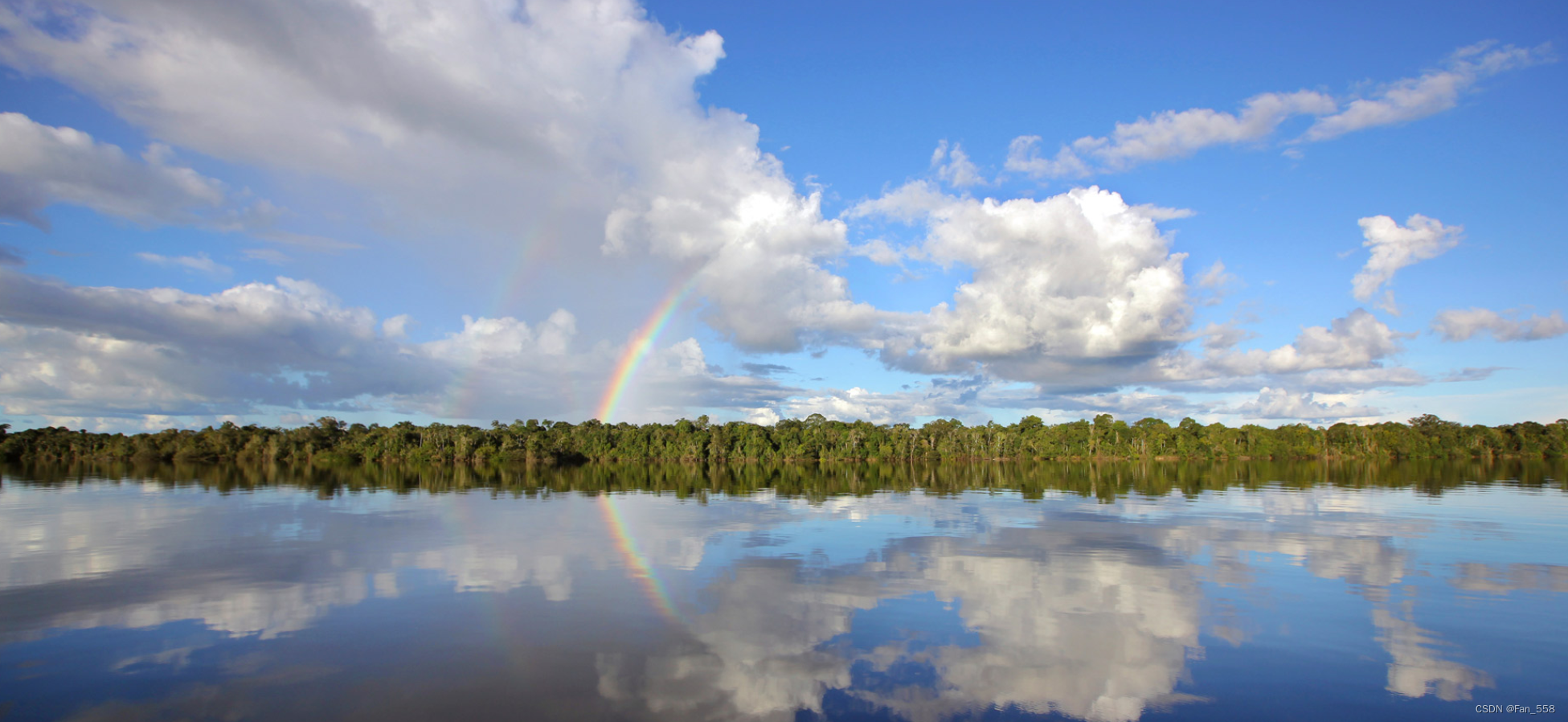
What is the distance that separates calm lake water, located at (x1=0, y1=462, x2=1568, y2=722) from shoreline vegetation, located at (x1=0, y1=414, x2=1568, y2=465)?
134495 mm

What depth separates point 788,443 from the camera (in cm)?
17788

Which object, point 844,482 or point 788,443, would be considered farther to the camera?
point 788,443

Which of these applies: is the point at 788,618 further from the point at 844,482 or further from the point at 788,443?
the point at 788,443

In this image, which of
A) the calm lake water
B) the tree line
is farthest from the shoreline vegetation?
the calm lake water

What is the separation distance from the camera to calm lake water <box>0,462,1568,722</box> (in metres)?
13.1

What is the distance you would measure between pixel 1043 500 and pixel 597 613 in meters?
43.5

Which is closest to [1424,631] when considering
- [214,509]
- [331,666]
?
[331,666]

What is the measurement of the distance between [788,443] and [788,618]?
15999 centimetres

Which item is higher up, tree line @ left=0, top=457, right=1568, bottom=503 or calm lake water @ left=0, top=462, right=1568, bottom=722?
calm lake water @ left=0, top=462, right=1568, bottom=722

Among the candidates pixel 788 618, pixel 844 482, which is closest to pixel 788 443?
pixel 844 482

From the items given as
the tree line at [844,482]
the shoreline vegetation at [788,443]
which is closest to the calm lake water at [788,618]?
the tree line at [844,482]

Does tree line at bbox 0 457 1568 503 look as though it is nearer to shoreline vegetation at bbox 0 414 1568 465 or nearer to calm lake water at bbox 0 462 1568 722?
calm lake water at bbox 0 462 1568 722

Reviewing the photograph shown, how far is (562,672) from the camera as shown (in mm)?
14422

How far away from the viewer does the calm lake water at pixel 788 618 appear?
43.1 feet
